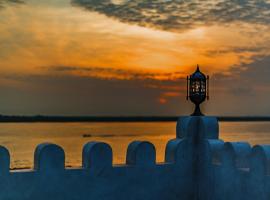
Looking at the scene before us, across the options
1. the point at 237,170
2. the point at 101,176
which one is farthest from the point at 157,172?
Answer: the point at 237,170

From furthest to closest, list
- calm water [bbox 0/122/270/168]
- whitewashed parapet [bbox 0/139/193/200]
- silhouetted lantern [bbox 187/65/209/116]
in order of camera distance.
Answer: calm water [bbox 0/122/270/168] < silhouetted lantern [bbox 187/65/209/116] < whitewashed parapet [bbox 0/139/193/200]

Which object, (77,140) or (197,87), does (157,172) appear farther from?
(77,140)

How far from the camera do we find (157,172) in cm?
695

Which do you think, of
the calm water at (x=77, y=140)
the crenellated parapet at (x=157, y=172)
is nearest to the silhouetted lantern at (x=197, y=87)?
the crenellated parapet at (x=157, y=172)

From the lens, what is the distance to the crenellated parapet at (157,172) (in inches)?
237

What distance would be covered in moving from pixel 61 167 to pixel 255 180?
2.44 m

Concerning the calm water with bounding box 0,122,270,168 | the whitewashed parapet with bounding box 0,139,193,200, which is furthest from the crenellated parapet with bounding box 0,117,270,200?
the calm water with bounding box 0,122,270,168

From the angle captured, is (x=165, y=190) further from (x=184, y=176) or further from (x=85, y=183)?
(x=85, y=183)

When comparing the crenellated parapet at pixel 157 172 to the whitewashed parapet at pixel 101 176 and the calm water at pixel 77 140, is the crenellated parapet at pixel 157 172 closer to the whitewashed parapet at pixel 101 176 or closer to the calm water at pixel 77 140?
the whitewashed parapet at pixel 101 176

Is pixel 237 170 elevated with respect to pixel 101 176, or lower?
elevated

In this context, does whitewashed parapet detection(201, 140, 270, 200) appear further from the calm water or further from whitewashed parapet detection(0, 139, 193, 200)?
the calm water

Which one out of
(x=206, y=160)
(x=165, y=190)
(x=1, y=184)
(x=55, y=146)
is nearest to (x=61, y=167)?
(x=55, y=146)

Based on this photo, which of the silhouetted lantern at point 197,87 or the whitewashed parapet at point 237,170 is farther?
the silhouetted lantern at point 197,87

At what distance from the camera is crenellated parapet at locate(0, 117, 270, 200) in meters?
6.03
